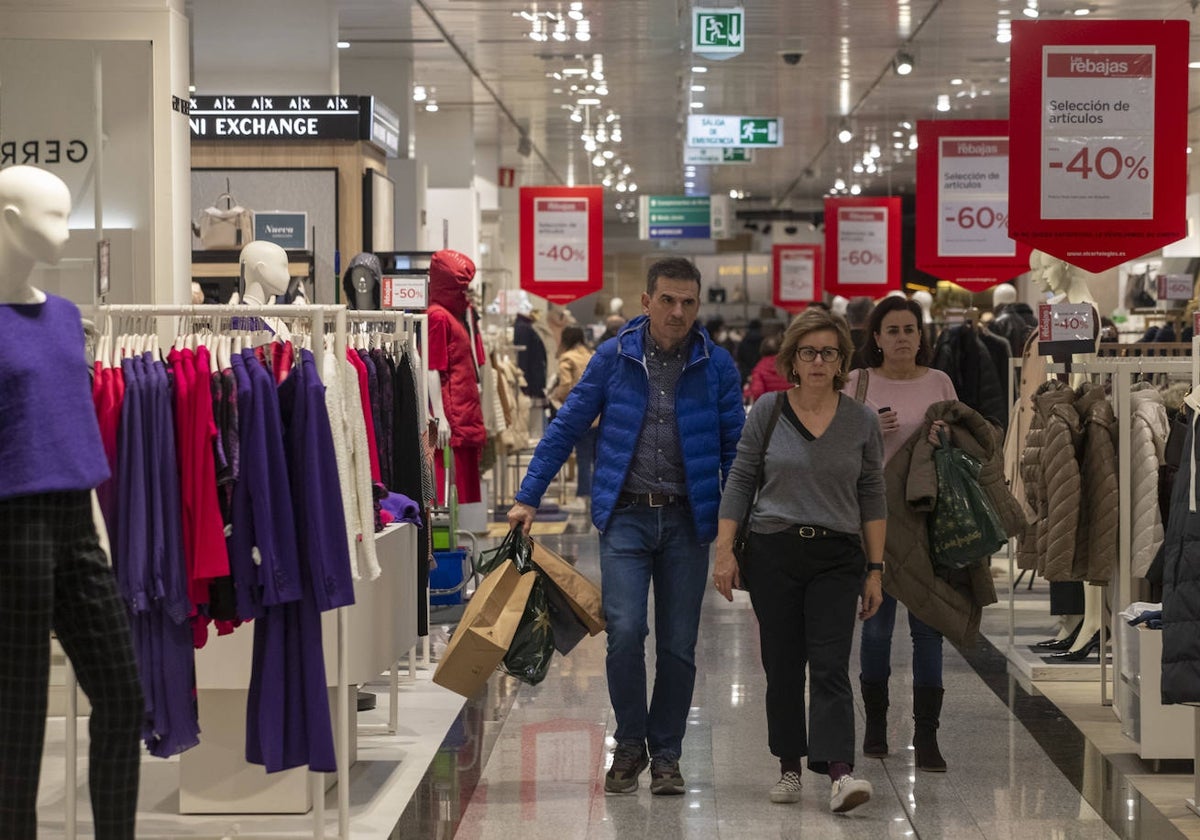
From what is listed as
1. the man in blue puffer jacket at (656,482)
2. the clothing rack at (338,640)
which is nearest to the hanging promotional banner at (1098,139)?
the man in blue puffer jacket at (656,482)

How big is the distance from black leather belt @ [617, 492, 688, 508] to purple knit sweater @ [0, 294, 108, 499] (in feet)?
6.00

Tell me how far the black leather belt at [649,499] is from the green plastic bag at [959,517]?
883mm

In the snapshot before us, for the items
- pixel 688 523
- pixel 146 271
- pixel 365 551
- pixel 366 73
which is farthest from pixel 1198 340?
pixel 366 73

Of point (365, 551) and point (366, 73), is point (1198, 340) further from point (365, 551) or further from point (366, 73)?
point (366, 73)

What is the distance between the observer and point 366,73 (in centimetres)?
1598

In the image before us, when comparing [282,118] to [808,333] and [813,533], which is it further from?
[813,533]

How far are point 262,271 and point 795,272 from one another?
80.1 feet

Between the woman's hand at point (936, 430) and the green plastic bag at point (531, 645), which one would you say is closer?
the green plastic bag at point (531, 645)

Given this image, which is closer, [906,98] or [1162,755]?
[1162,755]

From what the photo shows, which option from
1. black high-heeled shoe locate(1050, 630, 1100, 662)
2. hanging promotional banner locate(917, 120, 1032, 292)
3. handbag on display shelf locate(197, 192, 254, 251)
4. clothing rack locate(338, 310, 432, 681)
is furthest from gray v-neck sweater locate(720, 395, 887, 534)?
hanging promotional banner locate(917, 120, 1032, 292)

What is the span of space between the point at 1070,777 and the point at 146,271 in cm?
400

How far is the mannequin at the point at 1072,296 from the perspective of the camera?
7391mm

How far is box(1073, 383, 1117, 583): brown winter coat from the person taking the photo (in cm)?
609

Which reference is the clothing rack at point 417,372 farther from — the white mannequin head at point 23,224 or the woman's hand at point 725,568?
the white mannequin head at point 23,224
